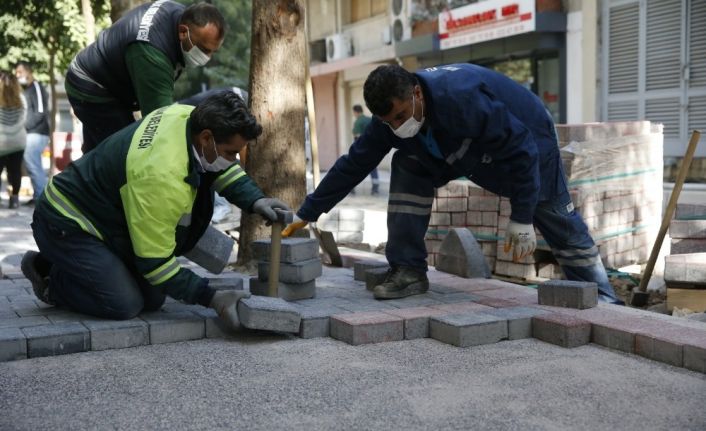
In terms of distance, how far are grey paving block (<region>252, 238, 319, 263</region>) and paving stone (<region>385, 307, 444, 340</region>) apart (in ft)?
2.10

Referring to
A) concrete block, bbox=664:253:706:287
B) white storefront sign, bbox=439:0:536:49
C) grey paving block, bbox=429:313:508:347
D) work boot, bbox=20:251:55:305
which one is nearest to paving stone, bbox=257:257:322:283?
grey paving block, bbox=429:313:508:347

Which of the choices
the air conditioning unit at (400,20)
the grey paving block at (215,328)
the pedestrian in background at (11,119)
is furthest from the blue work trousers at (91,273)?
the air conditioning unit at (400,20)

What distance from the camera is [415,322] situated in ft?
12.2

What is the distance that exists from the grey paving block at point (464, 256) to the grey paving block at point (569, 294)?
83 cm

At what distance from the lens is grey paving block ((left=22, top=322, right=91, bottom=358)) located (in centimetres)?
336

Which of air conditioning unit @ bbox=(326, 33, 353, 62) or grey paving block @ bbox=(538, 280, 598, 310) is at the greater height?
air conditioning unit @ bbox=(326, 33, 353, 62)

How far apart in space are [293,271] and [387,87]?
3.62 ft

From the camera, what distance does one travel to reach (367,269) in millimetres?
4758

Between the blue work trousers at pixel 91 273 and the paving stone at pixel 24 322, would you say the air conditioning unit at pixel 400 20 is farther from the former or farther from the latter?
the paving stone at pixel 24 322

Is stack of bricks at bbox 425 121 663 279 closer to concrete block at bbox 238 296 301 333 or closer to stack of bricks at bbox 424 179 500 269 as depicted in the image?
stack of bricks at bbox 424 179 500 269

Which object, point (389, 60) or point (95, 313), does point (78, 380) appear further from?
point (389, 60)

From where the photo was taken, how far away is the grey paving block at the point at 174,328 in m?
3.63

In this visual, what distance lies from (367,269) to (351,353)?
1319mm

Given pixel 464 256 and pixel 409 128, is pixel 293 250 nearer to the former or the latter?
pixel 409 128
